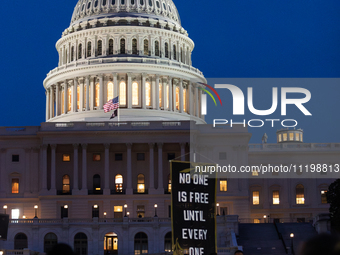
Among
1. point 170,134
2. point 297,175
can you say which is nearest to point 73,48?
point 170,134

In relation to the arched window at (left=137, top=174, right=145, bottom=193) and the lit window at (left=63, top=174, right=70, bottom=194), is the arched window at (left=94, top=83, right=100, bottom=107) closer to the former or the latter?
the lit window at (left=63, top=174, right=70, bottom=194)

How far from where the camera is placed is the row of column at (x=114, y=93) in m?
101

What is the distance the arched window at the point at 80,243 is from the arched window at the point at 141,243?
5027 mm

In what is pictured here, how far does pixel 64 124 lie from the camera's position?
87562 mm

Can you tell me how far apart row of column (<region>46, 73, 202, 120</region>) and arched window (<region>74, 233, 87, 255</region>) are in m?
33.8

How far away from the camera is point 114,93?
9988cm

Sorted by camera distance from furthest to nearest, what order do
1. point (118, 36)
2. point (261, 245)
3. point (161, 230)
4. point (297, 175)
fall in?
point (118, 36), point (297, 175), point (161, 230), point (261, 245)

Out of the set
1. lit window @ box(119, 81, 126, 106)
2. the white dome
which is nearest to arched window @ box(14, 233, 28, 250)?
lit window @ box(119, 81, 126, 106)

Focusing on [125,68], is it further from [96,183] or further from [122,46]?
[96,183]

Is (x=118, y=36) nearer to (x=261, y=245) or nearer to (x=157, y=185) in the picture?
(x=157, y=185)

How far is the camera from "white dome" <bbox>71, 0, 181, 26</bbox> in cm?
10825

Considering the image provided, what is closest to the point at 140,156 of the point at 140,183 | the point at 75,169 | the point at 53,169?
the point at 140,183

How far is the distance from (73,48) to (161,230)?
157 ft

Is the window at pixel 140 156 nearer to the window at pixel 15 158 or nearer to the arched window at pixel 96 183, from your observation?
the arched window at pixel 96 183
